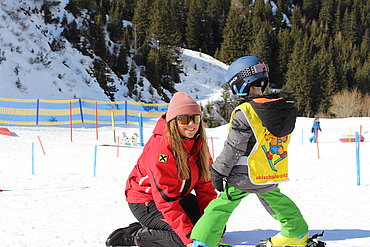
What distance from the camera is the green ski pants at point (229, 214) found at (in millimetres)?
2453

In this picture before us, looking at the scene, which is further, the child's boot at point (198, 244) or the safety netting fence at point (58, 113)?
the safety netting fence at point (58, 113)

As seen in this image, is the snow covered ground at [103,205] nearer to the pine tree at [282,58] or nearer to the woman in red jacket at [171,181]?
the woman in red jacket at [171,181]

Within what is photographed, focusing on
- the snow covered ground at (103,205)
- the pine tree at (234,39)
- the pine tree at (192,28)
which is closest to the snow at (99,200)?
the snow covered ground at (103,205)

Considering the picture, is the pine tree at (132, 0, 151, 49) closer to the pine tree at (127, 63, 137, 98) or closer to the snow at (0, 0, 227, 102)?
the pine tree at (127, 63, 137, 98)

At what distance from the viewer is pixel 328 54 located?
61.6 metres

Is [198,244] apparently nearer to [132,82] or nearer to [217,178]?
[217,178]

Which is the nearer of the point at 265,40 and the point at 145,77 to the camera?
the point at 145,77

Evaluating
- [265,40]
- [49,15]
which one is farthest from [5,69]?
[265,40]

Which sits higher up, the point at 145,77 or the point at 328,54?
the point at 328,54

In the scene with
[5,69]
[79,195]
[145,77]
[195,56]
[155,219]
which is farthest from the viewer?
[195,56]

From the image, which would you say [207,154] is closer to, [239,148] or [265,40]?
[239,148]

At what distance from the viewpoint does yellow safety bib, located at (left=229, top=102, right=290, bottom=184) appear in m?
2.42

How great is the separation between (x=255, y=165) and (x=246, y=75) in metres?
0.65

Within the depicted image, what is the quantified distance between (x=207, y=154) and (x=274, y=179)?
2.21ft
